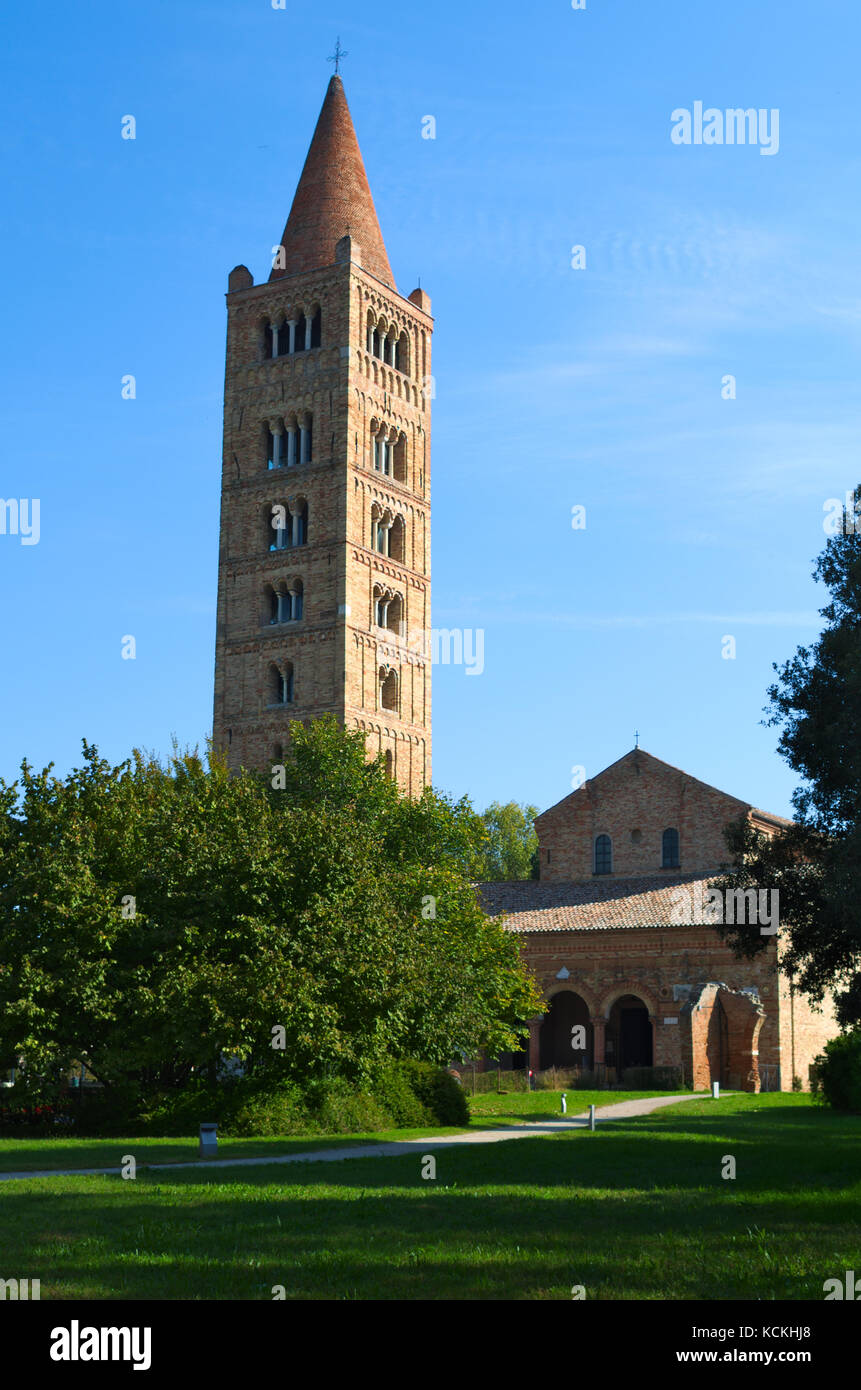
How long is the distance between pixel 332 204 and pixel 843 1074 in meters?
49.5

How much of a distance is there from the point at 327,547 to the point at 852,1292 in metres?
53.7

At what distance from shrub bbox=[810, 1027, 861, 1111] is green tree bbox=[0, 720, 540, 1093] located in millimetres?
8953

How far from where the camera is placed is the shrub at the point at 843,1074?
32969mm

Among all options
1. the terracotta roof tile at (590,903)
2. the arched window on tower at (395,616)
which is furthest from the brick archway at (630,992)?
the arched window on tower at (395,616)

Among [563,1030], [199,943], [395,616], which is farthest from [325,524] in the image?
[199,943]

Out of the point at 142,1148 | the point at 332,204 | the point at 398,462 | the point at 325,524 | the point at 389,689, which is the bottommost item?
the point at 142,1148

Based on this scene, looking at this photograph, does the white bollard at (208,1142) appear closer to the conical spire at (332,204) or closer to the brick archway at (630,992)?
the brick archway at (630,992)

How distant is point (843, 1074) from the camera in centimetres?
3362

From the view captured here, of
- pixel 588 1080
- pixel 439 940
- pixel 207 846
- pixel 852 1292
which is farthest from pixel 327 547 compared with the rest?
pixel 852 1292

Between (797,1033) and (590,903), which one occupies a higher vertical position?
(590,903)

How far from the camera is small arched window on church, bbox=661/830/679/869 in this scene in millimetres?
57844

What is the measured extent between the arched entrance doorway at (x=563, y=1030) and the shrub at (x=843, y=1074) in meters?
19.3

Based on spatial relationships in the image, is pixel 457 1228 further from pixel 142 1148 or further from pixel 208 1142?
pixel 142 1148
